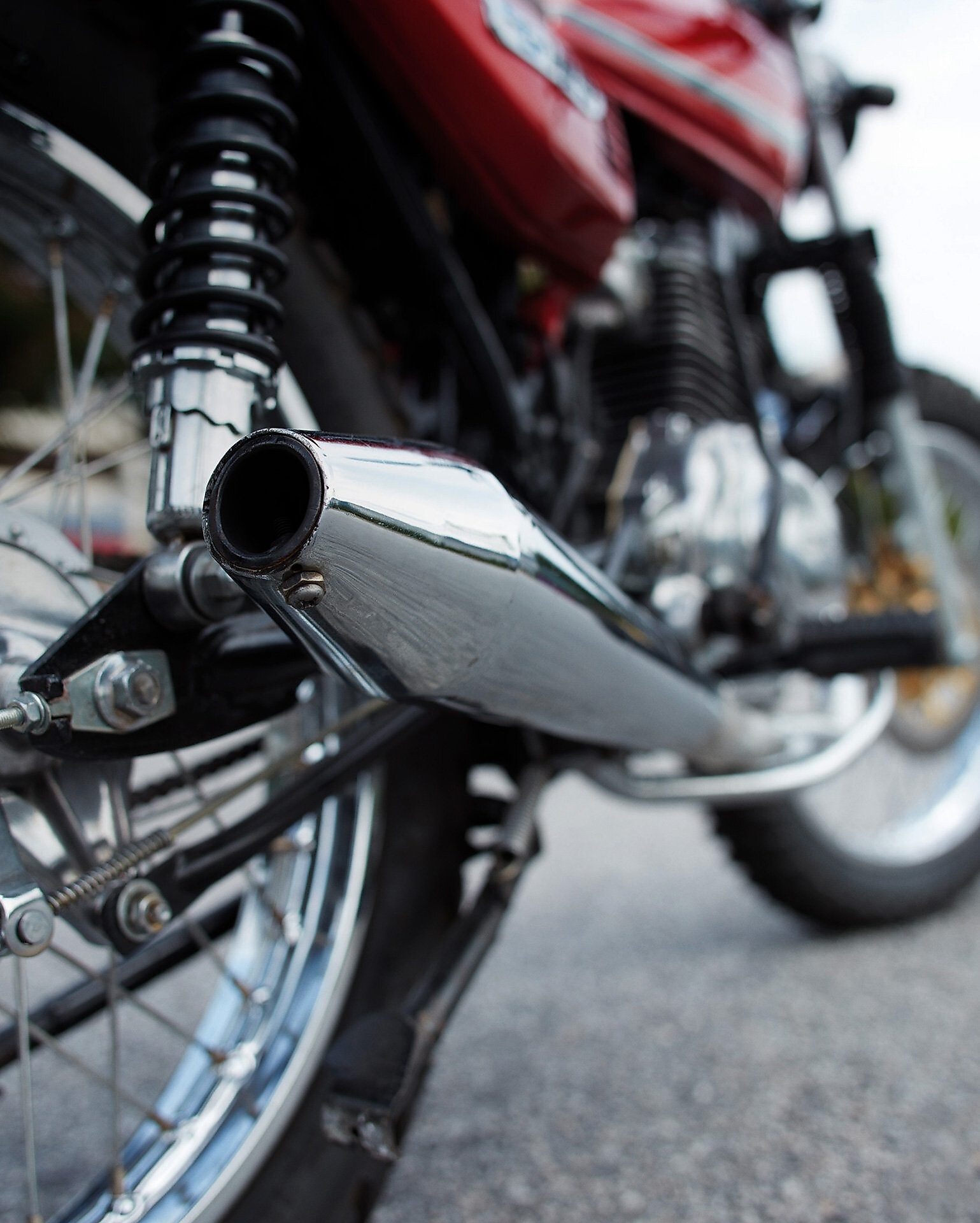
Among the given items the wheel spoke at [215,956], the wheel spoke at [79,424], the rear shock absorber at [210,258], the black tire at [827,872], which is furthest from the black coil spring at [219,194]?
the black tire at [827,872]

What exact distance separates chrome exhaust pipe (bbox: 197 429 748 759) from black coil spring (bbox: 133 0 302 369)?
0.53ft

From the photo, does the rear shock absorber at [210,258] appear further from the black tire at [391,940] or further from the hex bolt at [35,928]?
the black tire at [391,940]

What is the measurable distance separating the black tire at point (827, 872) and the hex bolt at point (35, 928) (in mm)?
993

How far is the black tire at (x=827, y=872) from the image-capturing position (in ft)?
4.33

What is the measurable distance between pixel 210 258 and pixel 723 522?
66 centimetres

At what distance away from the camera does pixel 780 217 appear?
138cm

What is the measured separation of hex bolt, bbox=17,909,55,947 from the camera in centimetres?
48

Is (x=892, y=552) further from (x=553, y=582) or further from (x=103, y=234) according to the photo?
(x=103, y=234)

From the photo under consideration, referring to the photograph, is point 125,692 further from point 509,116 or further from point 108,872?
point 509,116

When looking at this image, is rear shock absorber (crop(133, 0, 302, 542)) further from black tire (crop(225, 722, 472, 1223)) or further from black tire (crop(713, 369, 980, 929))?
black tire (crop(713, 369, 980, 929))

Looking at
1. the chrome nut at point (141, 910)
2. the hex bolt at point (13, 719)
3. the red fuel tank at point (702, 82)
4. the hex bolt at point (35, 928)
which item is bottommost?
the chrome nut at point (141, 910)

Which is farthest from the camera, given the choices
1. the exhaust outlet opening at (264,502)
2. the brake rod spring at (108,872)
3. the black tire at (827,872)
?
the black tire at (827,872)

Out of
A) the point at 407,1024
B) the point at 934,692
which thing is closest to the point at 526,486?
the point at 407,1024

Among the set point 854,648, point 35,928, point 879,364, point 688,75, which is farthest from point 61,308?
point 879,364
